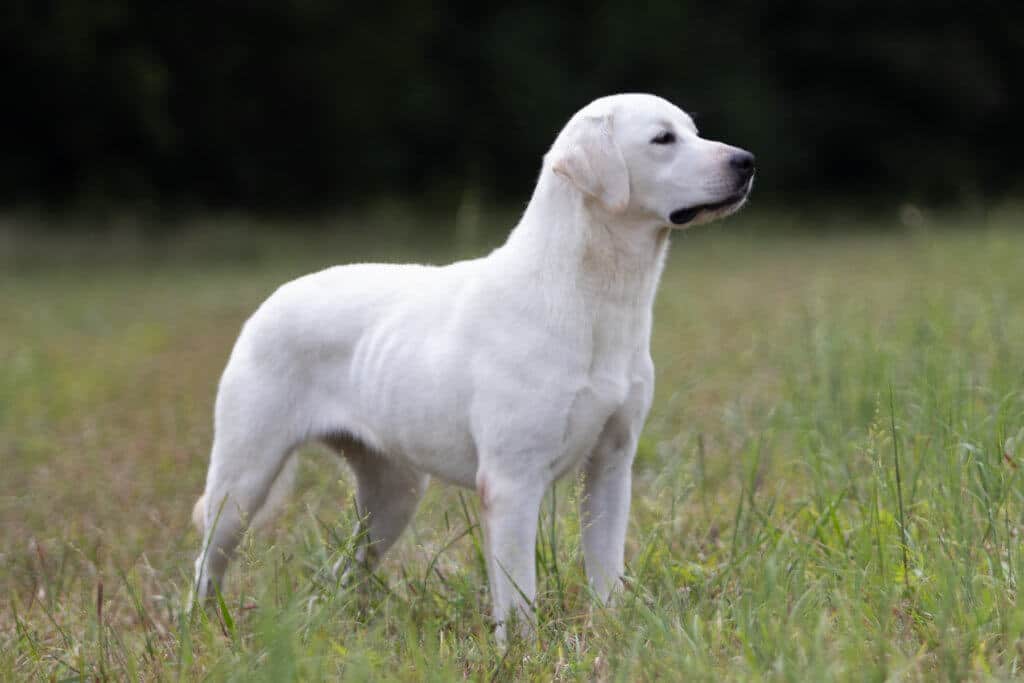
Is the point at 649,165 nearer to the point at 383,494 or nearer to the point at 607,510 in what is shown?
the point at 607,510

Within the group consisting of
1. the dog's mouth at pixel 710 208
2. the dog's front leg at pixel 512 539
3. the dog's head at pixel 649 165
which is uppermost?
the dog's head at pixel 649 165

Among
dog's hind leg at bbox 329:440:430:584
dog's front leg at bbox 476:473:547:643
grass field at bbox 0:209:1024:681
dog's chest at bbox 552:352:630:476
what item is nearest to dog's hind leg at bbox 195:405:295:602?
grass field at bbox 0:209:1024:681

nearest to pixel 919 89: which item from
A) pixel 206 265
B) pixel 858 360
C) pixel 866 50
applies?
pixel 866 50

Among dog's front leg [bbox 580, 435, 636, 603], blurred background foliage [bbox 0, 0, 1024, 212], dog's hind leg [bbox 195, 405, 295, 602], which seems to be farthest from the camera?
blurred background foliage [bbox 0, 0, 1024, 212]

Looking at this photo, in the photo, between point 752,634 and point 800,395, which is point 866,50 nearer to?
point 800,395

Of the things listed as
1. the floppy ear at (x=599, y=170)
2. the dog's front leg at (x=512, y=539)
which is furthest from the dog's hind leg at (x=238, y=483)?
the floppy ear at (x=599, y=170)

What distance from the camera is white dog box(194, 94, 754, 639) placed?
121 inches

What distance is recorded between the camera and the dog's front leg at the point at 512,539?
3059 millimetres

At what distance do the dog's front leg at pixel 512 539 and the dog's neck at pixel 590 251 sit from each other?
0.54m

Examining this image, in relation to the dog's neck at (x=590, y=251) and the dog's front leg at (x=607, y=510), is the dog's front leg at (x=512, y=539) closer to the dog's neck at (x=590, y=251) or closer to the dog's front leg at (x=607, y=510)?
the dog's front leg at (x=607, y=510)

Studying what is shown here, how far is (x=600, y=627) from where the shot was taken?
297 cm

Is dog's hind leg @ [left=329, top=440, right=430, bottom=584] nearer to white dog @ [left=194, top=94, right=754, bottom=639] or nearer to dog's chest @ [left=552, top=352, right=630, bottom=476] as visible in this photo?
white dog @ [left=194, top=94, right=754, bottom=639]

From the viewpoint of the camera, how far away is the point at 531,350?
3078mm

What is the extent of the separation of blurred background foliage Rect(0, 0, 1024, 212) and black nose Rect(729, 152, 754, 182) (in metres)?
19.1
